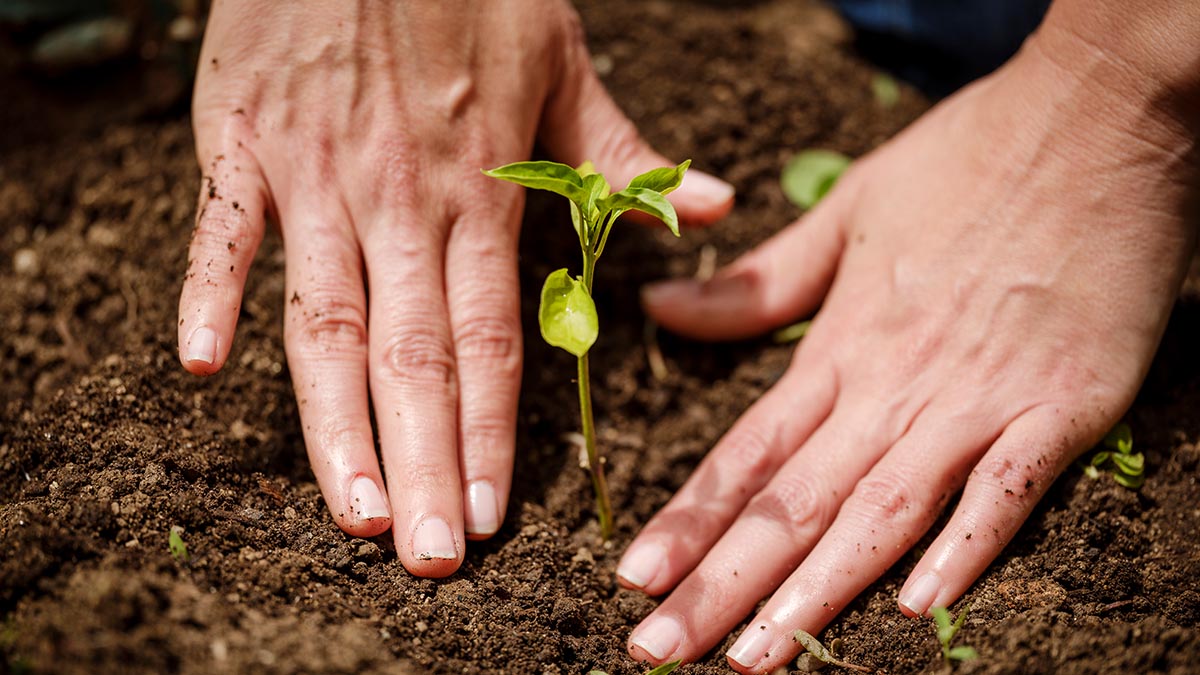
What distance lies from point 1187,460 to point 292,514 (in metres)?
2.09

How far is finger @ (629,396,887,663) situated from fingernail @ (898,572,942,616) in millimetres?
249

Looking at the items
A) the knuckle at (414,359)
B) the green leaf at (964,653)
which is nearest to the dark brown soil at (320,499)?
the green leaf at (964,653)

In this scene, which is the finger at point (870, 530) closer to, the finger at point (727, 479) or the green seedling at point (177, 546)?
the finger at point (727, 479)

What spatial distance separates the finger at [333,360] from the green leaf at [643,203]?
0.74m

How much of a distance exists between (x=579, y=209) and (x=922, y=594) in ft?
3.50

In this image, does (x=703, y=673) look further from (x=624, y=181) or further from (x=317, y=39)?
(x=317, y=39)

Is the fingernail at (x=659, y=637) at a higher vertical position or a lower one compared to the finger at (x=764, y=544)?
lower

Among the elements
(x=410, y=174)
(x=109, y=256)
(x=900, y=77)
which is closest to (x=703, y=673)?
(x=410, y=174)

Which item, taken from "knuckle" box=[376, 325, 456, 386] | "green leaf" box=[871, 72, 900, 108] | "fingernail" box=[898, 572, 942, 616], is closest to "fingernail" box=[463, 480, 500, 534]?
"knuckle" box=[376, 325, 456, 386]

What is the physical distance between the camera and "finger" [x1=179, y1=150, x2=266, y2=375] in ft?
6.13

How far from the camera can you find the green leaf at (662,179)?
1.63m

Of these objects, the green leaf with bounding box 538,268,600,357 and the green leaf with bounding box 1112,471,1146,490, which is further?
the green leaf with bounding box 1112,471,1146,490

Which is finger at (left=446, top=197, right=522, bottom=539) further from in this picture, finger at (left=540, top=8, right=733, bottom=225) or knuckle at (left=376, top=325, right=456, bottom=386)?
finger at (left=540, top=8, right=733, bottom=225)

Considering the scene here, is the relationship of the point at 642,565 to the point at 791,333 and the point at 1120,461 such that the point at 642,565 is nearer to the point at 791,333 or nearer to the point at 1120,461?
the point at 791,333
